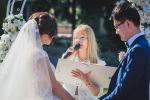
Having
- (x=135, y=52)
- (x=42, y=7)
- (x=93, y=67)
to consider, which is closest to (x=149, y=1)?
(x=93, y=67)

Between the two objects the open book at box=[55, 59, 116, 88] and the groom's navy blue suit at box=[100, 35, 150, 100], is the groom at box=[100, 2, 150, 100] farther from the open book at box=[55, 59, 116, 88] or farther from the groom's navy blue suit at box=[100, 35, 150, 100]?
the open book at box=[55, 59, 116, 88]

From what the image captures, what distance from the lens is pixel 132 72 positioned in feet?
14.8

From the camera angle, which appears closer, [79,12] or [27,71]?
[27,71]

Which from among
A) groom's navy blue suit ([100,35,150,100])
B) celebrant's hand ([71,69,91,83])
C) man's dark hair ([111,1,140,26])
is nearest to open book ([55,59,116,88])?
celebrant's hand ([71,69,91,83])

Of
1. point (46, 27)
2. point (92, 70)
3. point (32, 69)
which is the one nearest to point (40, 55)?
point (32, 69)

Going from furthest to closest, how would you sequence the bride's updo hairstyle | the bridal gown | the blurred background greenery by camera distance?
the blurred background greenery < the bride's updo hairstyle < the bridal gown

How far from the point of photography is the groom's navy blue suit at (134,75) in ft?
14.8

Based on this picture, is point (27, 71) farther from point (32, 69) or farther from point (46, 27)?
point (46, 27)

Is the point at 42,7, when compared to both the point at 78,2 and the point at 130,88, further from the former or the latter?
the point at 130,88

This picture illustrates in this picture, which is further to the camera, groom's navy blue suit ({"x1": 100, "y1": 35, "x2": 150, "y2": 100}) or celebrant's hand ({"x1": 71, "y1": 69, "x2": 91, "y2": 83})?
celebrant's hand ({"x1": 71, "y1": 69, "x2": 91, "y2": 83})

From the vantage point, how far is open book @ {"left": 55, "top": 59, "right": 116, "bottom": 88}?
5301 mm

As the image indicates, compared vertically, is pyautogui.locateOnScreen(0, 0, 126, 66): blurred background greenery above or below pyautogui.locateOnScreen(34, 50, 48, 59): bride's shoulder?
below

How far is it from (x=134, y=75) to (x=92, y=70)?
874 millimetres

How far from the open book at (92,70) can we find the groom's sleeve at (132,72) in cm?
71
